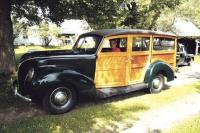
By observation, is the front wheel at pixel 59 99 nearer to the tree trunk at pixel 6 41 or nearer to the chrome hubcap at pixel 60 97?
the chrome hubcap at pixel 60 97

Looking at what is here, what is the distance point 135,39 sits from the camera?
8922 mm

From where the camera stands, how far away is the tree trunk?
13.2 metres

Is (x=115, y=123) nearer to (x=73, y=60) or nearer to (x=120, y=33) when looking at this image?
(x=73, y=60)

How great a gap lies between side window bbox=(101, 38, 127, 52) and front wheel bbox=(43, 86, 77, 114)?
1.71 metres

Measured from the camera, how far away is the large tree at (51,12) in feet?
44.0

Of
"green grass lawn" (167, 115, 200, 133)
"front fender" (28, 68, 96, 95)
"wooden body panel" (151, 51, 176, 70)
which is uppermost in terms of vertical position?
"wooden body panel" (151, 51, 176, 70)

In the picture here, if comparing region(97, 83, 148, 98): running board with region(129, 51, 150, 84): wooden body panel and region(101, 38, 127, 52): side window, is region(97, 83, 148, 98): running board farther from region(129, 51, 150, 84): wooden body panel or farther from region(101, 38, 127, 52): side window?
region(101, 38, 127, 52): side window

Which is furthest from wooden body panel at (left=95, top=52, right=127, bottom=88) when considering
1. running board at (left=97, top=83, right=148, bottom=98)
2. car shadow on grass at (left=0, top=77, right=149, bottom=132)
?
car shadow on grass at (left=0, top=77, right=149, bottom=132)

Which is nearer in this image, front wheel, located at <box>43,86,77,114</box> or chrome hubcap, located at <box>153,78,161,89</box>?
front wheel, located at <box>43,86,77,114</box>

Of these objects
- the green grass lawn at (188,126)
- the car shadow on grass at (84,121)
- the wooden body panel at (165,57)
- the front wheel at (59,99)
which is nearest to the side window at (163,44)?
the wooden body panel at (165,57)

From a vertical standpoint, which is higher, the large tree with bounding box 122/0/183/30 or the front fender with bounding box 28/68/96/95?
the large tree with bounding box 122/0/183/30

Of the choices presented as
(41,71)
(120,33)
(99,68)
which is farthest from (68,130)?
(120,33)

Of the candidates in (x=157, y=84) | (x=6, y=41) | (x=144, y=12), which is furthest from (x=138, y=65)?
(x=144, y=12)

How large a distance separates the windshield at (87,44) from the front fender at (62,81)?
101 cm
